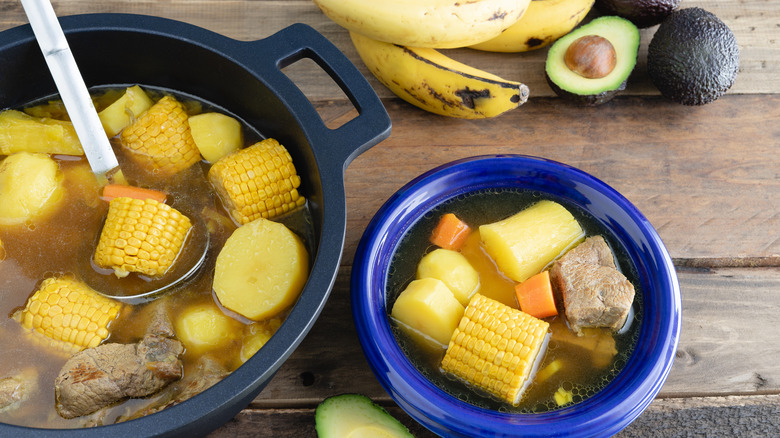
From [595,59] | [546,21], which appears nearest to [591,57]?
[595,59]

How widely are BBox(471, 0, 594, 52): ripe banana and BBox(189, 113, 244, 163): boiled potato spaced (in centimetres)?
81

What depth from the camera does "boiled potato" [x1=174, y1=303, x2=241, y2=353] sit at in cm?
137

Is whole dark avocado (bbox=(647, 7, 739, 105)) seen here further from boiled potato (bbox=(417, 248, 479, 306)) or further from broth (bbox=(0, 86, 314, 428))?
broth (bbox=(0, 86, 314, 428))

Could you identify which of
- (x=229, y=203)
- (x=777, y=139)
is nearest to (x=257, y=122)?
(x=229, y=203)

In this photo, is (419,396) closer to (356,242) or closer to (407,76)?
(356,242)

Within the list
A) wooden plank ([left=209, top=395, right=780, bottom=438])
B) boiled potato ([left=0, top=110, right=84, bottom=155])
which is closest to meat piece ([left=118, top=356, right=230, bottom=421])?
wooden plank ([left=209, top=395, right=780, bottom=438])

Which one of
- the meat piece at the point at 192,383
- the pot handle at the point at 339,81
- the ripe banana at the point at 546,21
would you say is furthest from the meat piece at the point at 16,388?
the ripe banana at the point at 546,21

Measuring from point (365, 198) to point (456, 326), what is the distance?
490mm

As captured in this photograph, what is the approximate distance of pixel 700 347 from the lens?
→ 161 centimetres

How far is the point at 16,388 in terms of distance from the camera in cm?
129

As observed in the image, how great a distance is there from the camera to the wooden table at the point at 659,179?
1.55 metres

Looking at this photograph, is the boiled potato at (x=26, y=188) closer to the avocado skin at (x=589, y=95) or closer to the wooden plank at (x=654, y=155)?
the wooden plank at (x=654, y=155)

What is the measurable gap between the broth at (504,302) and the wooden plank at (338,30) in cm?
47

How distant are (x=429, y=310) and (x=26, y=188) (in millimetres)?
926
